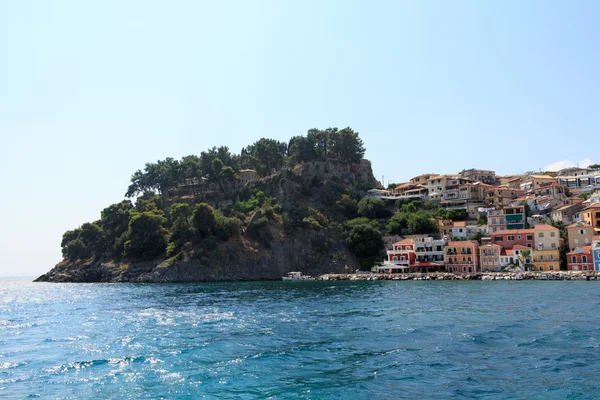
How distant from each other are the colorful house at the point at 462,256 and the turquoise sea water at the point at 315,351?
39540mm

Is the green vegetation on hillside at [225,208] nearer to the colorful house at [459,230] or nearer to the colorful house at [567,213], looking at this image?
the colorful house at [459,230]

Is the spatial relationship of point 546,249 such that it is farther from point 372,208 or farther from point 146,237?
point 146,237

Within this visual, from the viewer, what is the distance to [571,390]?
19.0m

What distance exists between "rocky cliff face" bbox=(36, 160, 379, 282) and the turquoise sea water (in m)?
46.7

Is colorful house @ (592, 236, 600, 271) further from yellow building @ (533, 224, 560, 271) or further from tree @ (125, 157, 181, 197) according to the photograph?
tree @ (125, 157, 181, 197)

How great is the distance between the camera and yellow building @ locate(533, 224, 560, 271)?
3253 inches

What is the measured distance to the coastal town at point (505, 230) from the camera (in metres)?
83.5

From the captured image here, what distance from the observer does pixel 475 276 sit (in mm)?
82375

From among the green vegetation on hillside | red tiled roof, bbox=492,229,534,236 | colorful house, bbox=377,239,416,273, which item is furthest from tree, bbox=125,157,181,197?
red tiled roof, bbox=492,229,534,236

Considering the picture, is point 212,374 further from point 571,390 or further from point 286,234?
point 286,234

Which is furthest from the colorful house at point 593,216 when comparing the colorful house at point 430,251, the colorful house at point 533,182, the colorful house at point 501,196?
the colorful house at point 533,182

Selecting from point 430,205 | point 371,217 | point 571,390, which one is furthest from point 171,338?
point 430,205

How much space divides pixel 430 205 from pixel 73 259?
91284 mm

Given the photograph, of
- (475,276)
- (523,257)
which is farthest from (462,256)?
(523,257)
